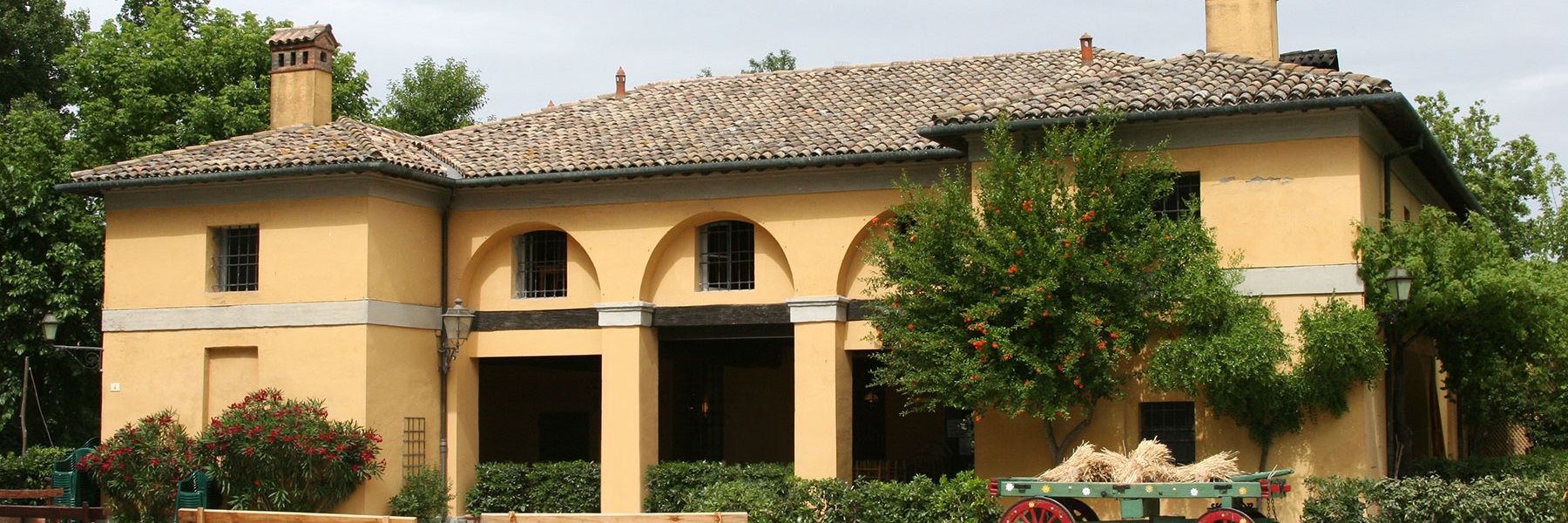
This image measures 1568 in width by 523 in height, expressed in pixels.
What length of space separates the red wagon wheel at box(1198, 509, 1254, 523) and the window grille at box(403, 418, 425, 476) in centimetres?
1132

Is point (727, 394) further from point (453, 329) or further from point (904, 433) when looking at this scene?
point (453, 329)

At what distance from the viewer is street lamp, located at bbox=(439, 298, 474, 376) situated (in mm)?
21328

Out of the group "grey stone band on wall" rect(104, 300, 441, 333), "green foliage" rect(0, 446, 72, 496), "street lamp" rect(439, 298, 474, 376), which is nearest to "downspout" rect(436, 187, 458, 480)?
"street lamp" rect(439, 298, 474, 376)

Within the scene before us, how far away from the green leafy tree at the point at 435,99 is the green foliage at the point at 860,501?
23342 millimetres

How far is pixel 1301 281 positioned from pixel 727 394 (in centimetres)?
1465

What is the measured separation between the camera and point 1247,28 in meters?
20.6

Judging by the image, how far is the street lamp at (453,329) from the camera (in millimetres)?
21328

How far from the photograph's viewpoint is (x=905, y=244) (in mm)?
18406

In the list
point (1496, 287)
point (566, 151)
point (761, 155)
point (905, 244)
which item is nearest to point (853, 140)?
point (761, 155)

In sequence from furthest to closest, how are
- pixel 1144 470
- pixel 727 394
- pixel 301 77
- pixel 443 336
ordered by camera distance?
pixel 727 394 → pixel 301 77 → pixel 443 336 → pixel 1144 470

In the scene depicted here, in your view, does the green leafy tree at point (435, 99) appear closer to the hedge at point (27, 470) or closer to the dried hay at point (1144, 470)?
the hedge at point (27, 470)

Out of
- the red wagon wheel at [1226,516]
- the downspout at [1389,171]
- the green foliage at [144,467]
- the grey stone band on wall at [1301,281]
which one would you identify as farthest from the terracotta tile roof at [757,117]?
the red wagon wheel at [1226,516]

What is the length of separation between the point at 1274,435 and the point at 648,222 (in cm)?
876

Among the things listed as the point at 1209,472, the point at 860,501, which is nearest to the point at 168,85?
the point at 860,501
